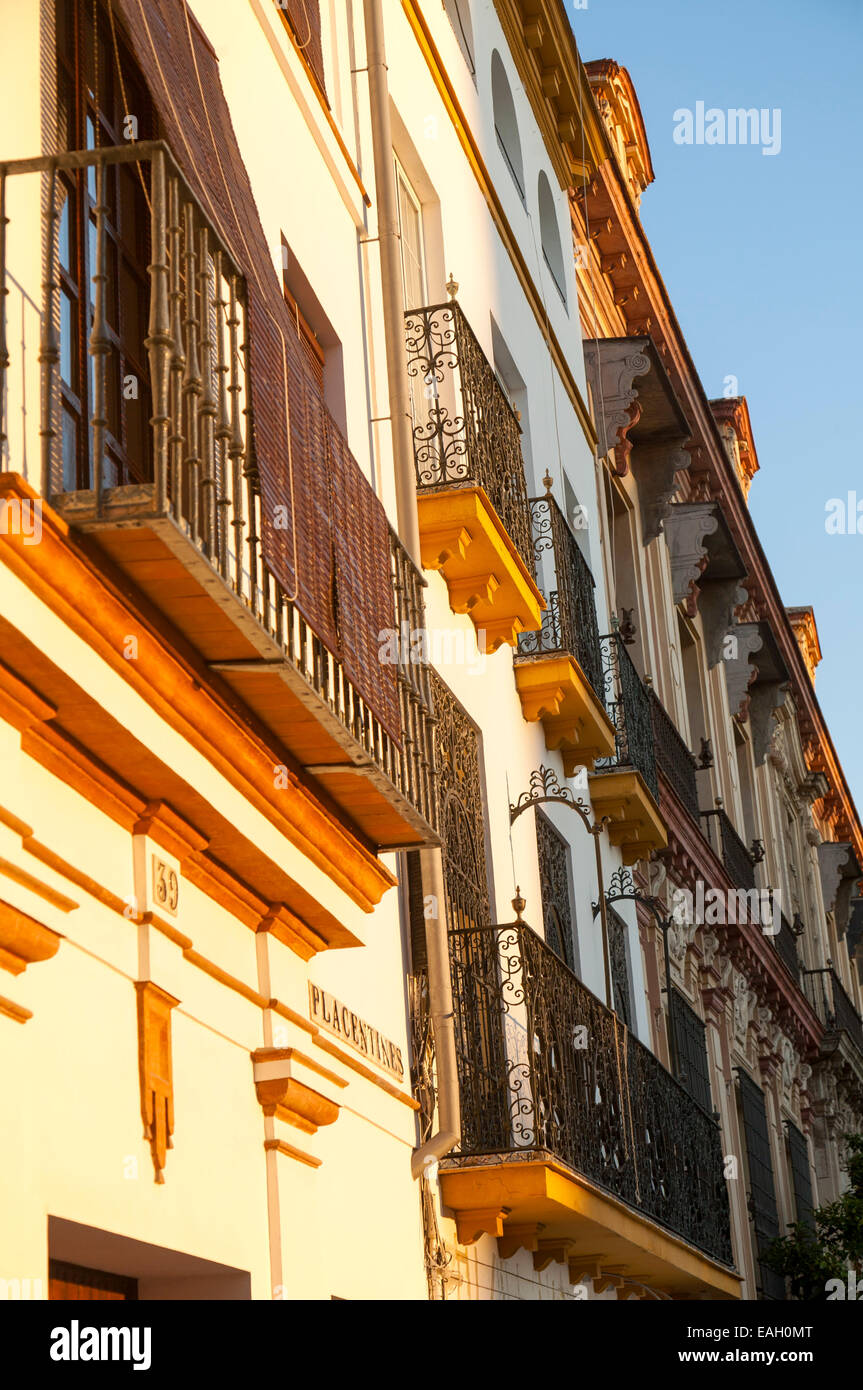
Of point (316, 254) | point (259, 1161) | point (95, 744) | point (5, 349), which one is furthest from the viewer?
point (316, 254)

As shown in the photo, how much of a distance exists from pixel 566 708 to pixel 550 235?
5674mm

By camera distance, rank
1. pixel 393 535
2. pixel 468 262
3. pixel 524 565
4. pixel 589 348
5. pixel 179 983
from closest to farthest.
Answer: pixel 179 983 → pixel 393 535 → pixel 524 565 → pixel 468 262 → pixel 589 348

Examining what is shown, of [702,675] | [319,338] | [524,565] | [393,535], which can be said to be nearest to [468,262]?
[524,565]

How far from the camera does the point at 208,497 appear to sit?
5398 millimetres

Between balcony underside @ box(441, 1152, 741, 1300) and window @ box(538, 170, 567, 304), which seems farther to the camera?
window @ box(538, 170, 567, 304)

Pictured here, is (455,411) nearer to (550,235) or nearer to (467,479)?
(467,479)

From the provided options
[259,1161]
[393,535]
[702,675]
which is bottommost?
[259,1161]

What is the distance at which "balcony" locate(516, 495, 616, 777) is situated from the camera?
12.4 meters

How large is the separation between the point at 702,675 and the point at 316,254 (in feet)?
51.7

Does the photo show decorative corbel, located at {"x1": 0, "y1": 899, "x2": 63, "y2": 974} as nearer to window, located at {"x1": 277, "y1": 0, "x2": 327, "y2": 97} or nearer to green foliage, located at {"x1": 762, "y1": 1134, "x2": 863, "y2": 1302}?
window, located at {"x1": 277, "y1": 0, "x2": 327, "y2": 97}

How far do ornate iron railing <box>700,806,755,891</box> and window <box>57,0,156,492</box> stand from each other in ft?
51.5

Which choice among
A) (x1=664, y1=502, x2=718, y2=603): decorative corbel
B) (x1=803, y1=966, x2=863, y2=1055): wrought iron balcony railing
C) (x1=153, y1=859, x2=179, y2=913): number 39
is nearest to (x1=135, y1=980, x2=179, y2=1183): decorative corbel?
(x1=153, y1=859, x2=179, y2=913): number 39
